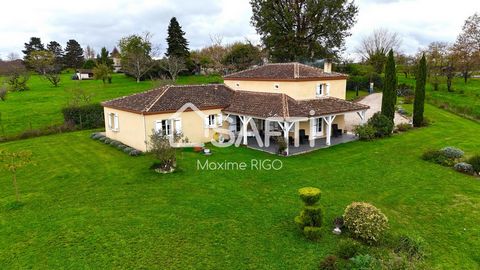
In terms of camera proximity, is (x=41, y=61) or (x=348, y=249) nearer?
(x=348, y=249)

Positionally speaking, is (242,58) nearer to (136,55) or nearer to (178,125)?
(136,55)

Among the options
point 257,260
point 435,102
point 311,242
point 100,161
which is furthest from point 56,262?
point 435,102

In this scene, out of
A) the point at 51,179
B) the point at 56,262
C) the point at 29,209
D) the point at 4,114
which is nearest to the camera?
the point at 56,262

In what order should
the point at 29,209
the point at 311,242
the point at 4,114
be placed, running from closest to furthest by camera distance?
the point at 311,242 < the point at 29,209 < the point at 4,114

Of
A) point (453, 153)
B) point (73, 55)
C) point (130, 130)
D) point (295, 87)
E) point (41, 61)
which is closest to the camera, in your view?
point (453, 153)

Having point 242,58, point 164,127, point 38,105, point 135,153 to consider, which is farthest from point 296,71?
point 242,58

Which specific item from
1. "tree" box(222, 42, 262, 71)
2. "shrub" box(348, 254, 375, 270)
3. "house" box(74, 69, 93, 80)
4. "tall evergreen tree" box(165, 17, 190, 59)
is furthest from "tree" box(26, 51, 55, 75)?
"shrub" box(348, 254, 375, 270)

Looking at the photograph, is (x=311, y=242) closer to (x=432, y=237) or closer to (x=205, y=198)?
(x=432, y=237)
